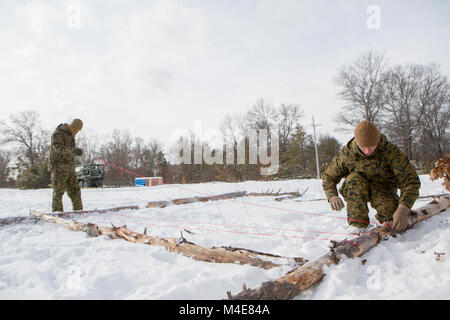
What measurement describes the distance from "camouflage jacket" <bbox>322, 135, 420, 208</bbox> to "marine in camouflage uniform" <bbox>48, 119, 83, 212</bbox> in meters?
4.16

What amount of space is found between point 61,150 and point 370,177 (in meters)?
4.65

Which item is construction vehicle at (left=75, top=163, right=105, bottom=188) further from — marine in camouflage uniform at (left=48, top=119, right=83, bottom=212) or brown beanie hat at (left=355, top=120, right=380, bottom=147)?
brown beanie hat at (left=355, top=120, right=380, bottom=147)

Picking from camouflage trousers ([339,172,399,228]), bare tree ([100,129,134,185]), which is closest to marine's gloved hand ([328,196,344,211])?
camouflage trousers ([339,172,399,228])

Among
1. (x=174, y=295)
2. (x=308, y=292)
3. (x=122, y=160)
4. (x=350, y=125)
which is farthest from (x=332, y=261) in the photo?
(x=122, y=160)

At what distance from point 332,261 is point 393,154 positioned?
129 cm

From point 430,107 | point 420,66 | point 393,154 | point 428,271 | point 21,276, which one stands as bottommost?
point 21,276

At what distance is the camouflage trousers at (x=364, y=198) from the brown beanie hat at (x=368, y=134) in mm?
392

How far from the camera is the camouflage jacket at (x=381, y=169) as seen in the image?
7.12 feet

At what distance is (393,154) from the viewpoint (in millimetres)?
2277

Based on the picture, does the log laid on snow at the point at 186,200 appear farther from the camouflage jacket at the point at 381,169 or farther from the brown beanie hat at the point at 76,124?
the camouflage jacket at the point at 381,169

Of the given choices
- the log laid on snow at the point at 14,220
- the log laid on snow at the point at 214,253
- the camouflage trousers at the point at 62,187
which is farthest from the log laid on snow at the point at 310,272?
the camouflage trousers at the point at 62,187

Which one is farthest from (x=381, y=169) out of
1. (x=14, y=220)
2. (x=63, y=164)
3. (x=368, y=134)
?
(x=63, y=164)
